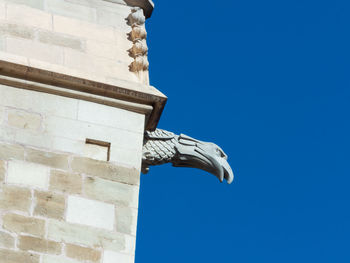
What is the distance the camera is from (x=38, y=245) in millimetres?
9000

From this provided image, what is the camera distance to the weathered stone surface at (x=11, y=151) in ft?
30.8

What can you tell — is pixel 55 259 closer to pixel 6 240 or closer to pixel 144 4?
pixel 6 240

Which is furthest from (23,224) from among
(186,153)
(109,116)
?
(186,153)

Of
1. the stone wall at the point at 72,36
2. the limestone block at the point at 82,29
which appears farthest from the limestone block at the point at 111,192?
the limestone block at the point at 82,29

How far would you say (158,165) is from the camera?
11234mm

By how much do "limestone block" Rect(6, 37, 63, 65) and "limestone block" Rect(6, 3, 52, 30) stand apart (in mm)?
256

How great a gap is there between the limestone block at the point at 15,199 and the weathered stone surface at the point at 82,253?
469mm

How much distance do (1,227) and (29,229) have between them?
23 centimetres

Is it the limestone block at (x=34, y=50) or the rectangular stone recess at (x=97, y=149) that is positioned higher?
the limestone block at (x=34, y=50)

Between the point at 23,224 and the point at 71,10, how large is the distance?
2.67 meters

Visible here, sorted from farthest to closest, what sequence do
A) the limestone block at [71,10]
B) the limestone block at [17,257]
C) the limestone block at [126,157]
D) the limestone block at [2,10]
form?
the limestone block at [71,10]
the limestone block at [2,10]
the limestone block at [126,157]
the limestone block at [17,257]

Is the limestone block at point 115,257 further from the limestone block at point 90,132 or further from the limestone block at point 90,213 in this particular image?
the limestone block at point 90,132

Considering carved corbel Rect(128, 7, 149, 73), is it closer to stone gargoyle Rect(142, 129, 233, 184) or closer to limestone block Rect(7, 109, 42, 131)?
stone gargoyle Rect(142, 129, 233, 184)

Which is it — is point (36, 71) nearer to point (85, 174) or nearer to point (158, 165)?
point (85, 174)
